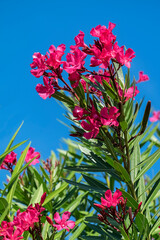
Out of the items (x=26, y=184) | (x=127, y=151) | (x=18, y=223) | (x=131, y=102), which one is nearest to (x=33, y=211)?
(x=18, y=223)

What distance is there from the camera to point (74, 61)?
111cm

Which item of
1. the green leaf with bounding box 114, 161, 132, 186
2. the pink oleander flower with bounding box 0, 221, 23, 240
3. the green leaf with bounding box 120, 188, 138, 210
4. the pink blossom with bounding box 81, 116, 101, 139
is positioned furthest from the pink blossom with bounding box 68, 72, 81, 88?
the pink oleander flower with bounding box 0, 221, 23, 240

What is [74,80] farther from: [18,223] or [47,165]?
[47,165]

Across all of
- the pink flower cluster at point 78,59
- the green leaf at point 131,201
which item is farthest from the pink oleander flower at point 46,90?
the green leaf at point 131,201

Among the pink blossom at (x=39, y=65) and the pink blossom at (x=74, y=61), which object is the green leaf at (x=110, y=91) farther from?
the pink blossom at (x=39, y=65)

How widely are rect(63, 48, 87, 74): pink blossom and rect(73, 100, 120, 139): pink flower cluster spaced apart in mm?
133

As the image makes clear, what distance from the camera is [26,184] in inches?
78.7

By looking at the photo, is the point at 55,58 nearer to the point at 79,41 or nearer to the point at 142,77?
the point at 79,41

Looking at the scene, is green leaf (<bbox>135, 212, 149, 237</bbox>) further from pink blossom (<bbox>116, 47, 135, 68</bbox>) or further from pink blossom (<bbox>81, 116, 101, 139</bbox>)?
pink blossom (<bbox>116, 47, 135, 68</bbox>)

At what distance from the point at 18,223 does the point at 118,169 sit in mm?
401

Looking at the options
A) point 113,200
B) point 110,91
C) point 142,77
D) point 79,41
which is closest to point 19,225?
point 113,200

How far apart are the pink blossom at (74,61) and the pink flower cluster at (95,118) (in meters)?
0.13

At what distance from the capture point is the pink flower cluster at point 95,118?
1.07 m

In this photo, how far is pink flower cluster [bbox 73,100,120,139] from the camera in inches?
42.1
